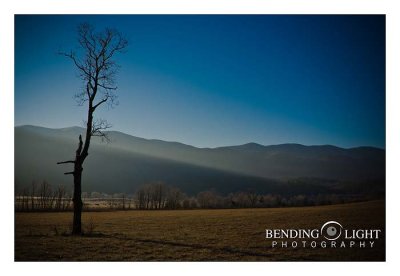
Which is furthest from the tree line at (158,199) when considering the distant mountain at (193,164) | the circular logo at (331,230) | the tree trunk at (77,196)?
the tree trunk at (77,196)

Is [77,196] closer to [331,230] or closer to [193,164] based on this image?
[331,230]

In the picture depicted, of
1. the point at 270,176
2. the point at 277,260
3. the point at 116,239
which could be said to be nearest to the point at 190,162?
the point at 270,176

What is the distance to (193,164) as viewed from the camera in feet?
89.8

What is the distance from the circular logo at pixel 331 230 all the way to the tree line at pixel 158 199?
33.0 feet

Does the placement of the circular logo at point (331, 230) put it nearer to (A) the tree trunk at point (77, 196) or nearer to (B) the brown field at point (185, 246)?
(B) the brown field at point (185, 246)

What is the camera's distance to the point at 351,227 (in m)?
11.0

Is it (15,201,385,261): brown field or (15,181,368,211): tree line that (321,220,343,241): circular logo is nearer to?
(15,201,385,261): brown field

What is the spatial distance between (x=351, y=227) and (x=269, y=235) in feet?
8.25

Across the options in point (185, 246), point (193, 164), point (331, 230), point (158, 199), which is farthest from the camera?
point (158, 199)

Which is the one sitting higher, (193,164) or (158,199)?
(193,164)

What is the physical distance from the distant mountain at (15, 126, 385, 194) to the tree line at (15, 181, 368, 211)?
0.67 m

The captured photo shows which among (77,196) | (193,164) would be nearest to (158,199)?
(193,164)

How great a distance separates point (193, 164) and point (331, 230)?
668 inches

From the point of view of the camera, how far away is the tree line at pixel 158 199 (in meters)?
23.8
